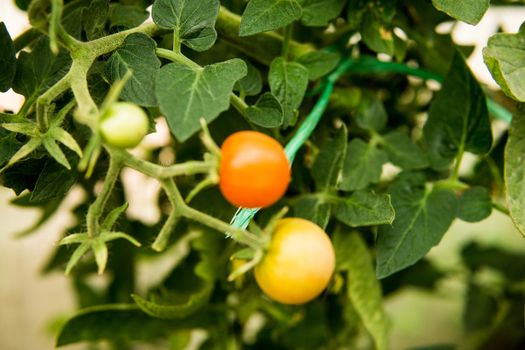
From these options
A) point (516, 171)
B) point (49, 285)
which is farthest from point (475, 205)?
point (49, 285)

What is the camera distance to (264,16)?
39 centimetres

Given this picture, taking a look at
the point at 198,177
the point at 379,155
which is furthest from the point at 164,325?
the point at 379,155

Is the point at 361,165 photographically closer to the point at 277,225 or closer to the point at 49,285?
the point at 277,225

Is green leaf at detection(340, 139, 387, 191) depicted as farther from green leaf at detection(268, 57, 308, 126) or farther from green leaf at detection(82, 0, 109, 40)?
green leaf at detection(82, 0, 109, 40)

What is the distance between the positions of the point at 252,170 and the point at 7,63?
0.63 feet

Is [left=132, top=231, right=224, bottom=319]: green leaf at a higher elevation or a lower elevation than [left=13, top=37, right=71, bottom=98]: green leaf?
lower

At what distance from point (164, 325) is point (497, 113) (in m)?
0.34

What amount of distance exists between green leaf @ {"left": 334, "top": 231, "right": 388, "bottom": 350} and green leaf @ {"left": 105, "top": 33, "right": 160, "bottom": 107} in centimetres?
22

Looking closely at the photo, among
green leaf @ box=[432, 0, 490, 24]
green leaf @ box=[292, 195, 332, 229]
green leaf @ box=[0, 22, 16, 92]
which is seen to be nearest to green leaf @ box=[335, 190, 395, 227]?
green leaf @ box=[292, 195, 332, 229]

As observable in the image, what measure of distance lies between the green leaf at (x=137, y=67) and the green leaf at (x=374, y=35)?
17cm

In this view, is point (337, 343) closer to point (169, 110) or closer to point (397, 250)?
point (397, 250)

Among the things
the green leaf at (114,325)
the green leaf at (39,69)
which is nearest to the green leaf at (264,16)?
the green leaf at (39,69)

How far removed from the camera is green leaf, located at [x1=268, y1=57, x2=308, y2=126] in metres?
0.41

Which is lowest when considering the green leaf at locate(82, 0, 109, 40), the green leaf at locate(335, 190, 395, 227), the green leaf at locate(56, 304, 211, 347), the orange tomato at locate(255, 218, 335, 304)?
the green leaf at locate(56, 304, 211, 347)
